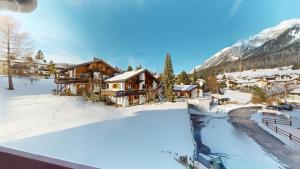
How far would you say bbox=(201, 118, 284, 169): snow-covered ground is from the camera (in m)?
0.97

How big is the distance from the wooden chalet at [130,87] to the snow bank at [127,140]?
0.22ft

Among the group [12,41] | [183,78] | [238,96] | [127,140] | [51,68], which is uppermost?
[12,41]

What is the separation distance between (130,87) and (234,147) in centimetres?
79

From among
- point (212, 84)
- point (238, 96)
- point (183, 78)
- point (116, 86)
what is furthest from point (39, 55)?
point (238, 96)

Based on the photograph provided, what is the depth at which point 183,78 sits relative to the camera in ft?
4.45

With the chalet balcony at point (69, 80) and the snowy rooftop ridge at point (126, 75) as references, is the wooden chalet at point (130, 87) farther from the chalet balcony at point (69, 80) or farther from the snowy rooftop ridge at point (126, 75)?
the chalet balcony at point (69, 80)

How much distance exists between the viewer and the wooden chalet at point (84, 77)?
1.57 m

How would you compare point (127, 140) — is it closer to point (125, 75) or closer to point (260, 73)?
point (125, 75)

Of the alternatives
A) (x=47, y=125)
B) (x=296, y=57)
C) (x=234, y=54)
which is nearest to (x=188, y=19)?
(x=234, y=54)

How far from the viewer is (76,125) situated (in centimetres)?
153

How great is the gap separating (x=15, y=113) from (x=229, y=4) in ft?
5.84

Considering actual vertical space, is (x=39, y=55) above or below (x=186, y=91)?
above

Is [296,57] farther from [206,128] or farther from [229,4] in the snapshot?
[206,128]

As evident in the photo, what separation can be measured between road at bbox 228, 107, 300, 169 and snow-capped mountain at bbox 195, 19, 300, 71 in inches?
11.8
